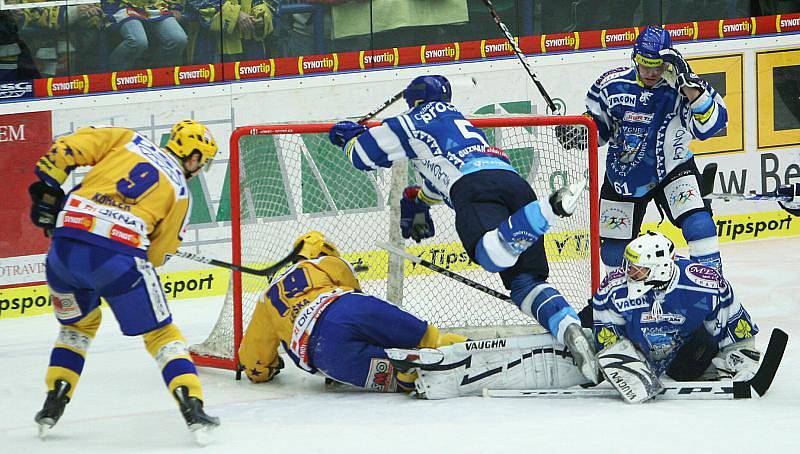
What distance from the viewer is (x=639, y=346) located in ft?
14.3

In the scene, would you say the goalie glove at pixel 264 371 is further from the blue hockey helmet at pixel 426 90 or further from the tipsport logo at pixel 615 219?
the tipsport logo at pixel 615 219

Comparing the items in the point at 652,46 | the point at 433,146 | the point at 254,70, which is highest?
the point at 254,70

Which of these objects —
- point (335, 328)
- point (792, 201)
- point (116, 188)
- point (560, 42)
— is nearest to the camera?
point (116, 188)

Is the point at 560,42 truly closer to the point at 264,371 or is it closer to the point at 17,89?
the point at 17,89

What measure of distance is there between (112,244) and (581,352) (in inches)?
62.0

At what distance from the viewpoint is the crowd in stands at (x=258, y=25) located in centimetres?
650

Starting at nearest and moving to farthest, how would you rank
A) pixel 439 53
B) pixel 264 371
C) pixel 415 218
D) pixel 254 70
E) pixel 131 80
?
1. pixel 264 371
2. pixel 415 218
3. pixel 131 80
4. pixel 254 70
5. pixel 439 53

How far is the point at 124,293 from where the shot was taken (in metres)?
3.95

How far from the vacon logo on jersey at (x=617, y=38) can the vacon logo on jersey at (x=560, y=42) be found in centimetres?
17

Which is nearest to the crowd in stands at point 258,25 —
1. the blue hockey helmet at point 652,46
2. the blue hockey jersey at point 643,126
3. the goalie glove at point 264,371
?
the blue hockey jersey at point 643,126

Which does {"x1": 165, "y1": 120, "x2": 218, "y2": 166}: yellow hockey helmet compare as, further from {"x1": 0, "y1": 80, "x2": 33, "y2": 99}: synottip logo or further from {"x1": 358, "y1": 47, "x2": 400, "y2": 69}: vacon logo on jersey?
{"x1": 358, "y1": 47, "x2": 400, "y2": 69}: vacon logo on jersey

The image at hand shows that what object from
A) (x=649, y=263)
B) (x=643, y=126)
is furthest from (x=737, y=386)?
(x=643, y=126)

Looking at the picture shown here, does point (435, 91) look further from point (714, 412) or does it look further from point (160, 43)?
point (160, 43)

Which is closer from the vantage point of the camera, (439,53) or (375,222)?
(375,222)
